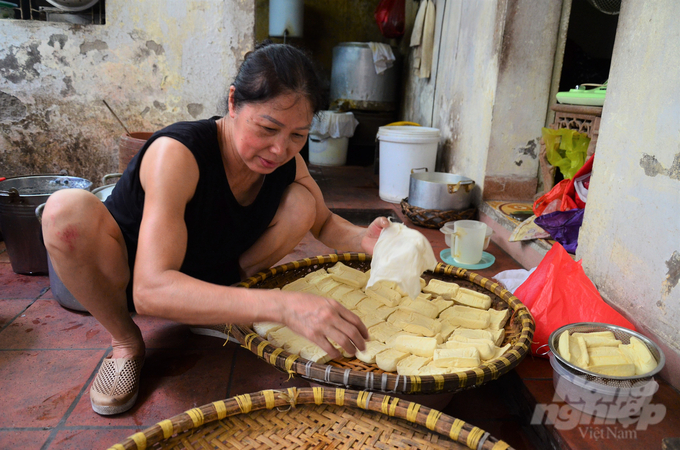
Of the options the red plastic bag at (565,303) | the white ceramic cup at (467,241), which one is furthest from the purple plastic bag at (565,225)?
the red plastic bag at (565,303)

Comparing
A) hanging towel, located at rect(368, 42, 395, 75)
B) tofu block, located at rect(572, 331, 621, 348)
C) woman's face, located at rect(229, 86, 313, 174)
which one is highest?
hanging towel, located at rect(368, 42, 395, 75)

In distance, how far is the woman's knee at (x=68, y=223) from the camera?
147 cm

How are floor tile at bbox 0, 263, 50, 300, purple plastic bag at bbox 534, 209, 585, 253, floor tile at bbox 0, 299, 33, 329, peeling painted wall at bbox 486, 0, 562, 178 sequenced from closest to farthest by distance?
floor tile at bbox 0, 299, 33, 329
floor tile at bbox 0, 263, 50, 300
purple plastic bag at bbox 534, 209, 585, 253
peeling painted wall at bbox 486, 0, 562, 178

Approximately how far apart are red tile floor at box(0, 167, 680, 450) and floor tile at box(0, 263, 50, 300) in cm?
8

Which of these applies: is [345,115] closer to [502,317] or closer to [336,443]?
[502,317]

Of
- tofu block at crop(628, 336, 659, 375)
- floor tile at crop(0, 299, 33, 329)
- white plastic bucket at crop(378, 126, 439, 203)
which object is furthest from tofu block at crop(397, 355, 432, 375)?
white plastic bucket at crop(378, 126, 439, 203)

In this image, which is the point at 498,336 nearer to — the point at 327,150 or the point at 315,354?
the point at 315,354

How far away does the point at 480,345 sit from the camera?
4.90 feet

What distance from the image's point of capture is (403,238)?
1.60m

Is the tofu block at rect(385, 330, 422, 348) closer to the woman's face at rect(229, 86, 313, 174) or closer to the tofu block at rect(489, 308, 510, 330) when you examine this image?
the tofu block at rect(489, 308, 510, 330)

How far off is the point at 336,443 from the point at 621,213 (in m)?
1.55

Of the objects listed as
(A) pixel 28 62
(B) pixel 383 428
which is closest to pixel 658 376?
(B) pixel 383 428

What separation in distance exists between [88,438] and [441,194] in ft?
9.21

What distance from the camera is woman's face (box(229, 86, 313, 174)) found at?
4.58 feet
